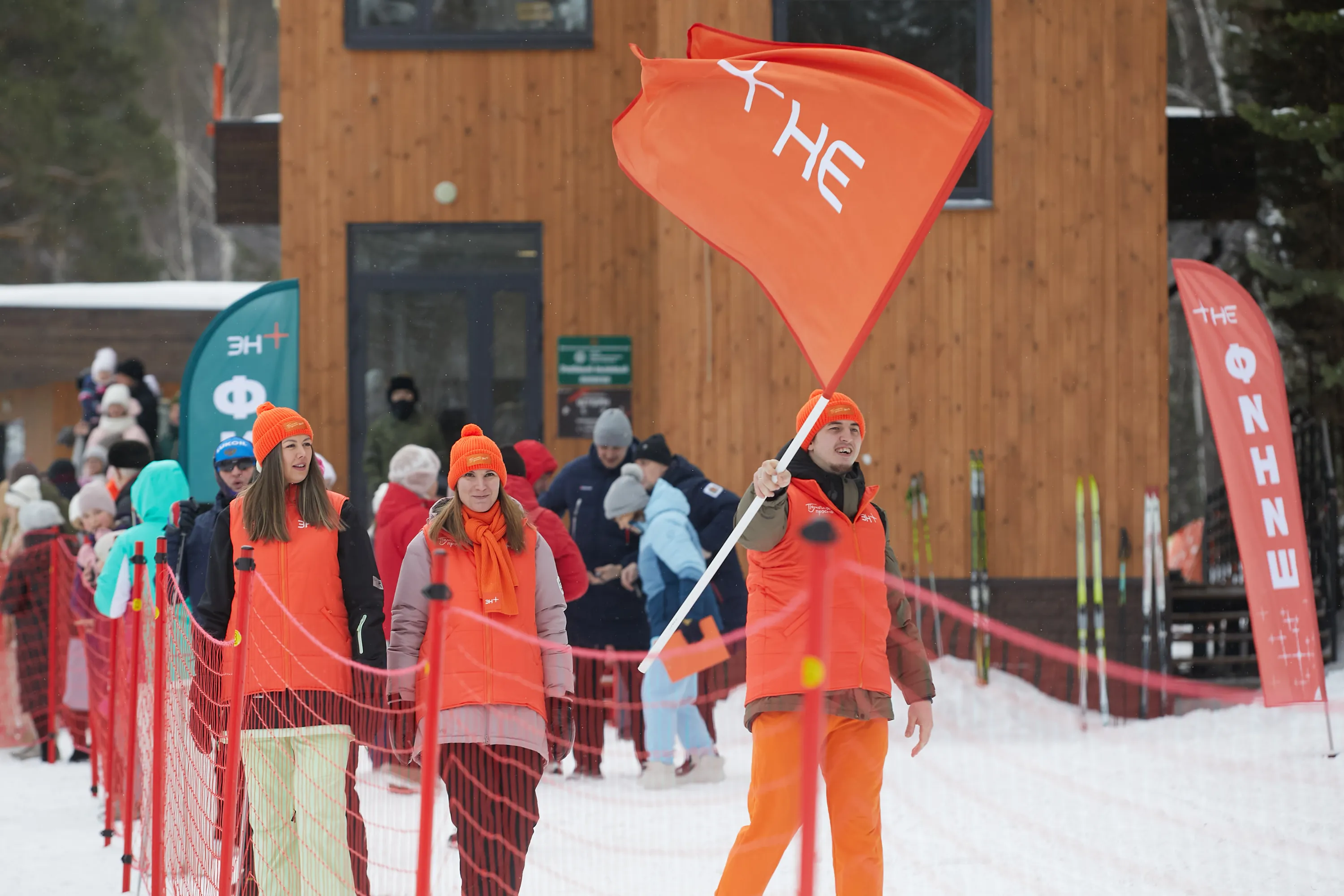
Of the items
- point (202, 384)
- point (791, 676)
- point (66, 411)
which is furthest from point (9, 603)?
point (66, 411)

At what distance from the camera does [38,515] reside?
37.2 feet

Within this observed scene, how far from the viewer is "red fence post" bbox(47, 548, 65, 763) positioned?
10.9 metres

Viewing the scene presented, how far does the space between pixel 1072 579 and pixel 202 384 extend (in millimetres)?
6305

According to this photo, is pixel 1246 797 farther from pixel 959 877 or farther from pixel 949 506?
pixel 949 506

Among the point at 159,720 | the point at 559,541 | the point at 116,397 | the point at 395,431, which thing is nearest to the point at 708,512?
the point at 559,541

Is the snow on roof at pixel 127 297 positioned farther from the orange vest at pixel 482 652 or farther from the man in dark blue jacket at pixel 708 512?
the orange vest at pixel 482 652

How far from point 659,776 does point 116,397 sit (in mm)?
7472

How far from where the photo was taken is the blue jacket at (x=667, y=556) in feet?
28.3

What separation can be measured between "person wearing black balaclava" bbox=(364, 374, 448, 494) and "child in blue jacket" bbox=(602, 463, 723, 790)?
3.49 metres

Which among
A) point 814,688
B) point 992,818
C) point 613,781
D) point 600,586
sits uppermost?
point 814,688

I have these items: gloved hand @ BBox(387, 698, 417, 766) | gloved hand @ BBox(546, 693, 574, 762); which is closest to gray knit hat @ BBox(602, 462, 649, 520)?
gloved hand @ BBox(387, 698, 417, 766)

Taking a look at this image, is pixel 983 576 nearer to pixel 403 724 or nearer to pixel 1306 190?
pixel 1306 190

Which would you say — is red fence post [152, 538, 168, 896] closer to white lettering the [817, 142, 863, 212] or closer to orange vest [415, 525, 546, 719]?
orange vest [415, 525, 546, 719]

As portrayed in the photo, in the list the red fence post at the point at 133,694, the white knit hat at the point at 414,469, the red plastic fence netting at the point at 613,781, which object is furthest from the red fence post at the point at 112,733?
the white knit hat at the point at 414,469
